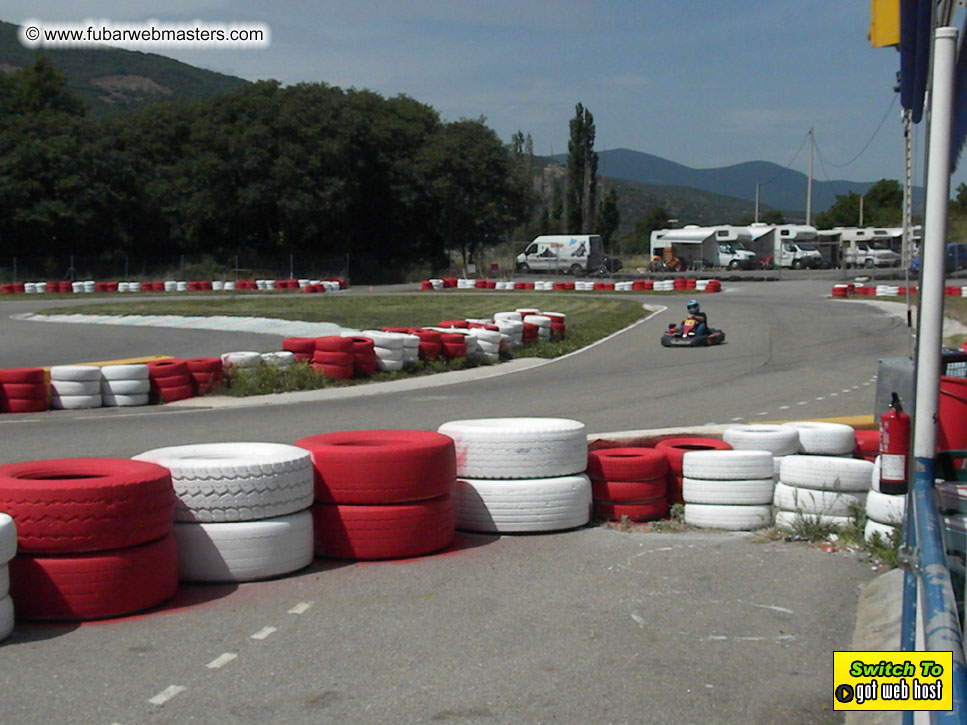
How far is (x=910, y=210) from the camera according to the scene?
6344 mm

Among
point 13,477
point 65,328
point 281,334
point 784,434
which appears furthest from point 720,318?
point 13,477

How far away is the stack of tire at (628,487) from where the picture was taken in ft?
24.8

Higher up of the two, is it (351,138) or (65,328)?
(351,138)

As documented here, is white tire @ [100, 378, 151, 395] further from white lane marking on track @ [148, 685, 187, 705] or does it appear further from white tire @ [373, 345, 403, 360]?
white lane marking on track @ [148, 685, 187, 705]

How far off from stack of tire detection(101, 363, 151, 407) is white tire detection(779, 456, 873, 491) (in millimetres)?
10599

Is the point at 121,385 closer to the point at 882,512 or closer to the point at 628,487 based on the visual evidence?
the point at 628,487

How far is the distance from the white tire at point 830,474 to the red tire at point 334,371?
11270mm

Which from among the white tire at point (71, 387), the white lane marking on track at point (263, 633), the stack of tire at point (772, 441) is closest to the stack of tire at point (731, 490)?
the stack of tire at point (772, 441)

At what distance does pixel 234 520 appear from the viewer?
241 inches

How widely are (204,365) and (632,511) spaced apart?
10223mm

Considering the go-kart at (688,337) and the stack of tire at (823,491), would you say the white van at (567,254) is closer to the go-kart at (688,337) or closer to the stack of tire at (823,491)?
the go-kart at (688,337)

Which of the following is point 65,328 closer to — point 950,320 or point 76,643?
point 950,320

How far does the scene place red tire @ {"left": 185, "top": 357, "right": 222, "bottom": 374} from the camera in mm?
16219

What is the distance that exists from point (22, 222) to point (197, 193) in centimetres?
972
